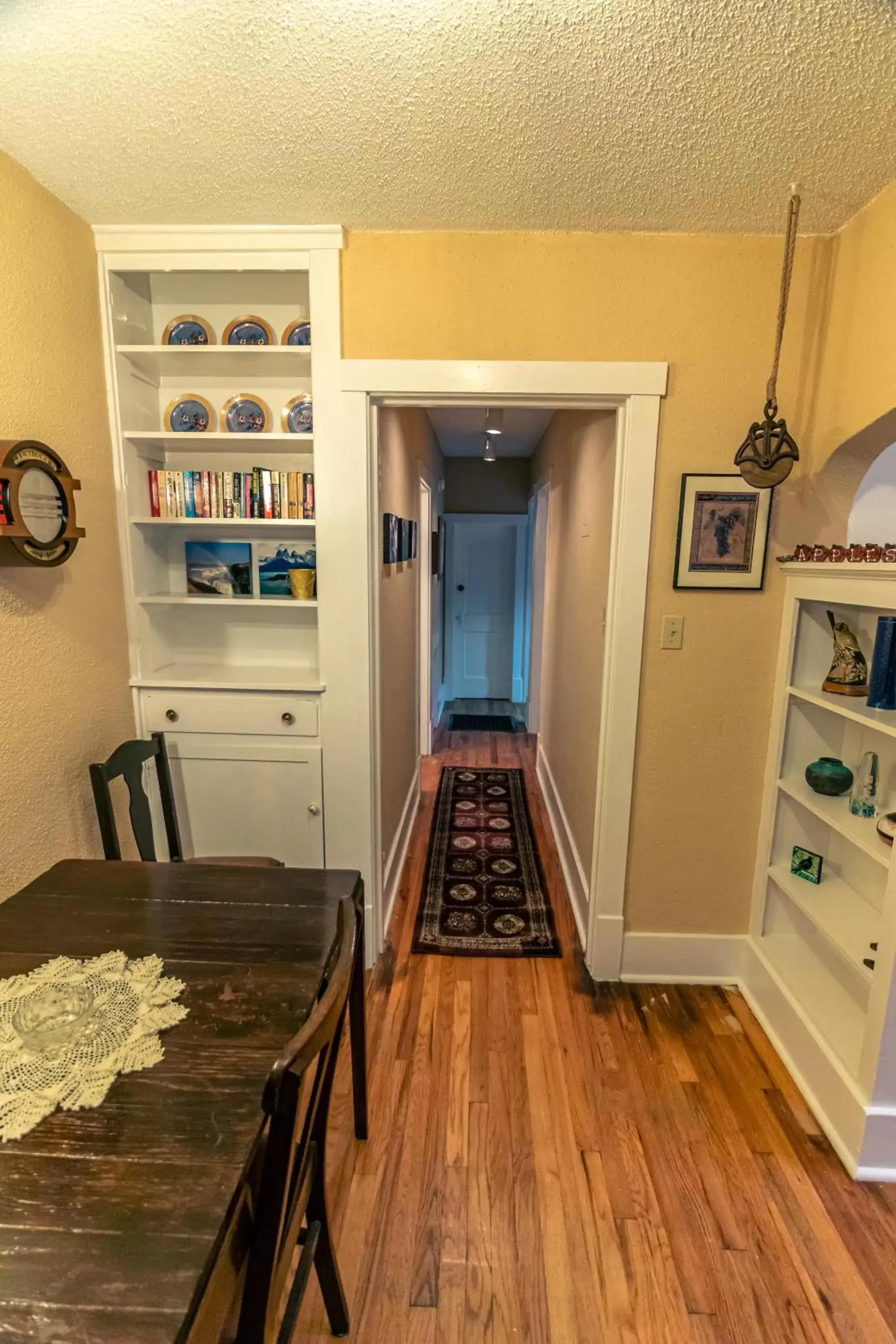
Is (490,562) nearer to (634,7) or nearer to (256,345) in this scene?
(256,345)

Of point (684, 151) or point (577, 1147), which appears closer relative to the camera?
point (684, 151)

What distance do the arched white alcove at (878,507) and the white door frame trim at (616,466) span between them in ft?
2.34

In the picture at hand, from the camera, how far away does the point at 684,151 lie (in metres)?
1.44

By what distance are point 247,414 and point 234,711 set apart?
1.04m

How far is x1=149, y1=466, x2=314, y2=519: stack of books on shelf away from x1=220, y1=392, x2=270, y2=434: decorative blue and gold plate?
0.52ft

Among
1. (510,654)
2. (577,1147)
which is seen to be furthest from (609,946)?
(510,654)

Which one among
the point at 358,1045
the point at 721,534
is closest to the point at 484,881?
the point at 358,1045

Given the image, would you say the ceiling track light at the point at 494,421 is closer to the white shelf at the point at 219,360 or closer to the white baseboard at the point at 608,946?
the white shelf at the point at 219,360

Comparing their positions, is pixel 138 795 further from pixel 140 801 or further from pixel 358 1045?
pixel 358 1045

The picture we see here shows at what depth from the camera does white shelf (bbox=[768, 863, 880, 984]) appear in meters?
1.66

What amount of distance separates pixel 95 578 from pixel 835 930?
8.01 feet

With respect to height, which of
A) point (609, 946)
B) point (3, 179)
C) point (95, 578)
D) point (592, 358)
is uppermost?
point (3, 179)

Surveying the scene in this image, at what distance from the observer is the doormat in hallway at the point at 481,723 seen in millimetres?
5094

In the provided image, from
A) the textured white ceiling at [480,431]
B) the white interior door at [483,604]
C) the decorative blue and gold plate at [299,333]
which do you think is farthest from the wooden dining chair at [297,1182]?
the white interior door at [483,604]
